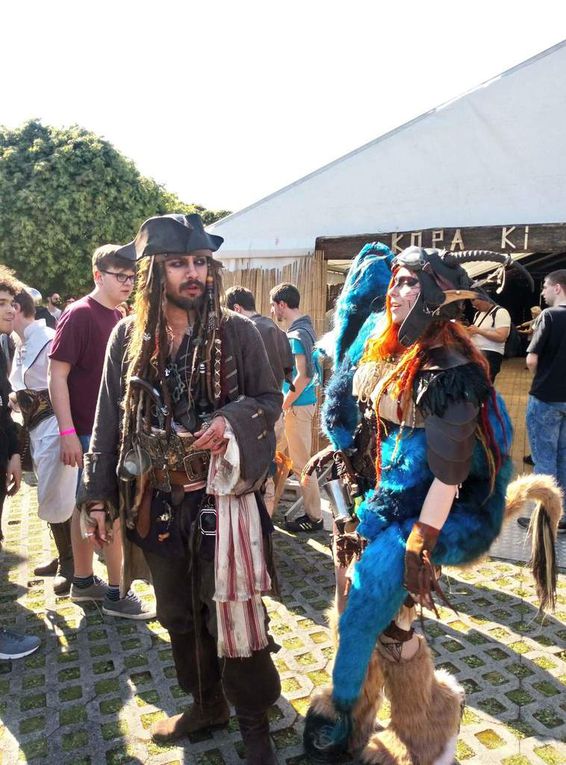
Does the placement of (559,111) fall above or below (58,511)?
above

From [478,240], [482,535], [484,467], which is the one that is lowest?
[482,535]

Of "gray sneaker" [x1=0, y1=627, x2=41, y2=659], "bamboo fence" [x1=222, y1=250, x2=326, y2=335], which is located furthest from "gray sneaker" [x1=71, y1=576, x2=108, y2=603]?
"bamboo fence" [x1=222, y1=250, x2=326, y2=335]

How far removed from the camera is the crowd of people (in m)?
1.85

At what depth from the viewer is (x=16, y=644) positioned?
2.94 metres

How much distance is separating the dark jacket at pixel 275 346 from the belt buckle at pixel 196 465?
196cm

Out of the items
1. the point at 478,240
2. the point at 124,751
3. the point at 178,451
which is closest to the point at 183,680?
the point at 124,751

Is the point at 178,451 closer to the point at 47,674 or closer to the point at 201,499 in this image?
the point at 201,499

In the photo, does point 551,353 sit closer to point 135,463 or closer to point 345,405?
point 345,405

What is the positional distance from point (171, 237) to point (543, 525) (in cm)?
188

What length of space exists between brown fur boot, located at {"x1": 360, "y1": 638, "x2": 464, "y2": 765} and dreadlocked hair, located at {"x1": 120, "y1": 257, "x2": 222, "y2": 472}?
4.07 ft

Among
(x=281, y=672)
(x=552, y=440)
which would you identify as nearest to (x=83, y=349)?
(x=281, y=672)

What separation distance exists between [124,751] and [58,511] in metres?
1.61

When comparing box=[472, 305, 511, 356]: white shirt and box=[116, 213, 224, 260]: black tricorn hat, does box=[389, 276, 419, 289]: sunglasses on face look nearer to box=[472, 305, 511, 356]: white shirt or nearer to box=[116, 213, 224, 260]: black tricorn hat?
box=[116, 213, 224, 260]: black tricorn hat

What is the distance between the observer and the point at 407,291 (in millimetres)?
1932
